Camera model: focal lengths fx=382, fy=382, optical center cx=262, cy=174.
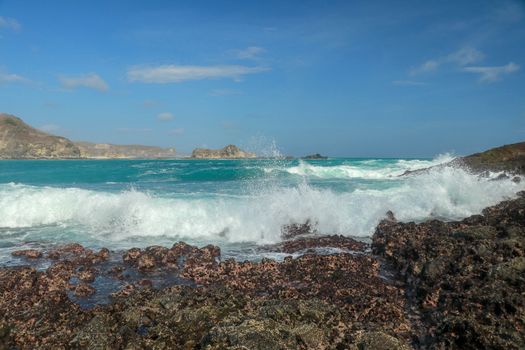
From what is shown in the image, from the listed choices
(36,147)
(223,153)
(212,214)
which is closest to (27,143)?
(36,147)

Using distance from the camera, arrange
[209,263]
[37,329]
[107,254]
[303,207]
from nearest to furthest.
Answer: [37,329] < [209,263] < [107,254] < [303,207]

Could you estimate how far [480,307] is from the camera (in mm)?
5711

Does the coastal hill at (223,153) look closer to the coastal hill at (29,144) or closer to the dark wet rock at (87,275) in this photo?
the coastal hill at (29,144)

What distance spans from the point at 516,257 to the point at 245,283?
17.1 feet

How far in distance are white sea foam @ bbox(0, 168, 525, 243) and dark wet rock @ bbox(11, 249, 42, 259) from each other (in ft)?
8.36

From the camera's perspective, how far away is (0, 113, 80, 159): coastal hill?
448 feet

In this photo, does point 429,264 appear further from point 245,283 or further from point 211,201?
point 211,201

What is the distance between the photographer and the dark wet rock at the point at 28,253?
10297mm

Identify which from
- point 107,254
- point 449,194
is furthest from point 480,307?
point 449,194

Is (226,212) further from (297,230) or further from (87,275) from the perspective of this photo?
(87,275)

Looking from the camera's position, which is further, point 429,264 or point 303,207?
point 303,207

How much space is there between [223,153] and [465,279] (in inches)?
5593

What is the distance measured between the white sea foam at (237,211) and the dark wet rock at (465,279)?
140 inches

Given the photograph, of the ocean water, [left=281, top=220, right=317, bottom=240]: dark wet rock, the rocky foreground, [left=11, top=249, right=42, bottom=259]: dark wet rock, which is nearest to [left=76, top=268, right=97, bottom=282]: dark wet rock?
the rocky foreground
